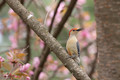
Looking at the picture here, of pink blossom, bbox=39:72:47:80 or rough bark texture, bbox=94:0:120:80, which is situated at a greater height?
pink blossom, bbox=39:72:47:80

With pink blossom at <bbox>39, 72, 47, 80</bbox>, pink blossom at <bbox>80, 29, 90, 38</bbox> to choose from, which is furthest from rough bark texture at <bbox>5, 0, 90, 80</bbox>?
pink blossom at <bbox>80, 29, 90, 38</bbox>

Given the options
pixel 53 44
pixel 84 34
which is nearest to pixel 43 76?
pixel 84 34

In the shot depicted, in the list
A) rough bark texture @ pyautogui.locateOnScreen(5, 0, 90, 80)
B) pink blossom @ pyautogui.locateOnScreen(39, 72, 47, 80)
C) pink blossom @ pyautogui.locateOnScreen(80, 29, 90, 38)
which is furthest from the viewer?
pink blossom @ pyautogui.locateOnScreen(80, 29, 90, 38)

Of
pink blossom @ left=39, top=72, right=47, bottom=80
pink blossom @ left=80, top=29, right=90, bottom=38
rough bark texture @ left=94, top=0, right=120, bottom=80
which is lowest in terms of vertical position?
rough bark texture @ left=94, top=0, right=120, bottom=80

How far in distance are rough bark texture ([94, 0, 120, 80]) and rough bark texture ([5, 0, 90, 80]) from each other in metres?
0.17

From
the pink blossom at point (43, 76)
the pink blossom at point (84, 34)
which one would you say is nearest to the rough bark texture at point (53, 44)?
the pink blossom at point (43, 76)

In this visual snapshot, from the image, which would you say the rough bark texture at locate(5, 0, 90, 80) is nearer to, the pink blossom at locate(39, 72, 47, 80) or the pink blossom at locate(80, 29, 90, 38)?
the pink blossom at locate(39, 72, 47, 80)

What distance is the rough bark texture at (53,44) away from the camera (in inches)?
54.9

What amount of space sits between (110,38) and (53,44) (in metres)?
0.34

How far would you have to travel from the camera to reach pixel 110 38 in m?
1.47

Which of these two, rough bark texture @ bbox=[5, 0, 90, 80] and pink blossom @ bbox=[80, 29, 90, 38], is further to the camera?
pink blossom @ bbox=[80, 29, 90, 38]

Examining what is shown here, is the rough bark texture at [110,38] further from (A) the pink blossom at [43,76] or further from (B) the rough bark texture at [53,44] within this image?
(A) the pink blossom at [43,76]

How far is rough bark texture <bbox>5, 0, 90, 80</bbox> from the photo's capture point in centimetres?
139

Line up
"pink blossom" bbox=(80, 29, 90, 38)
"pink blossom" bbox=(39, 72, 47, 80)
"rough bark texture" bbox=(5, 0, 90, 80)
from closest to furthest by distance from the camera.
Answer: "rough bark texture" bbox=(5, 0, 90, 80) → "pink blossom" bbox=(39, 72, 47, 80) → "pink blossom" bbox=(80, 29, 90, 38)
